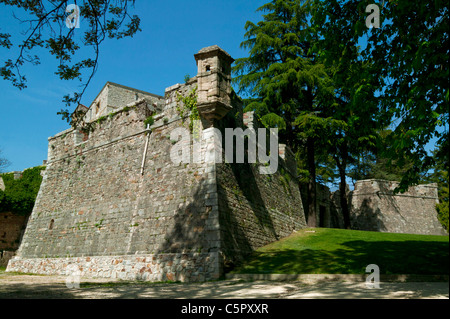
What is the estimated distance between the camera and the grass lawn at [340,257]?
888 centimetres

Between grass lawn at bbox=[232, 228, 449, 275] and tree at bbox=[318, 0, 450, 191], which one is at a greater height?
tree at bbox=[318, 0, 450, 191]

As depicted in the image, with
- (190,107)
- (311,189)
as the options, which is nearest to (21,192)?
(190,107)

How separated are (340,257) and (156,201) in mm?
5787

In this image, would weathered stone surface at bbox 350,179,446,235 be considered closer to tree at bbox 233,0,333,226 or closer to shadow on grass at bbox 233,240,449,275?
tree at bbox 233,0,333,226

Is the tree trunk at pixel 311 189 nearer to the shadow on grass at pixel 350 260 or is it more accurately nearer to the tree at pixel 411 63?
the shadow on grass at pixel 350 260

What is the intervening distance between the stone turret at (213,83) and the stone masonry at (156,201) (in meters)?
0.03

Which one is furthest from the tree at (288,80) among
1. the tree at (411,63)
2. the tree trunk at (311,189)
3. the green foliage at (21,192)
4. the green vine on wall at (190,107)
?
the green foliage at (21,192)

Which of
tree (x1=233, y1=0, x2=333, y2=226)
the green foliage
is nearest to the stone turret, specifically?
tree (x1=233, y1=0, x2=333, y2=226)

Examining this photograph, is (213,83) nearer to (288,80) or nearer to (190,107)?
(190,107)

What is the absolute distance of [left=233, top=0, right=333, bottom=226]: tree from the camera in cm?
1923

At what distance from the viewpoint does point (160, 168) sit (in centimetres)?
1260

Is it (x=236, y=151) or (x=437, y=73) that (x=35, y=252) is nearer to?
(x=236, y=151)

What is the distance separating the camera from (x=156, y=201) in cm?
1207

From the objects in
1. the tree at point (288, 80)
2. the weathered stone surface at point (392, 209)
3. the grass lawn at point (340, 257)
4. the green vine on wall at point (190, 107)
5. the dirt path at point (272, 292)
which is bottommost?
the dirt path at point (272, 292)
